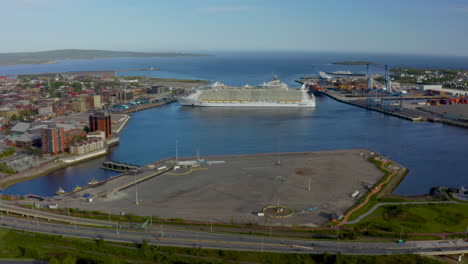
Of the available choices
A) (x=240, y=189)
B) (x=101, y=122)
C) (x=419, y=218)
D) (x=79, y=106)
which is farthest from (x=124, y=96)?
(x=419, y=218)

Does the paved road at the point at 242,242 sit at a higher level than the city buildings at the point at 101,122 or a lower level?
lower

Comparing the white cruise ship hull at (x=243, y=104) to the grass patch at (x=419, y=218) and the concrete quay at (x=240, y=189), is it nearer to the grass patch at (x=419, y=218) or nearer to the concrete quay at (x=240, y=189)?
the concrete quay at (x=240, y=189)

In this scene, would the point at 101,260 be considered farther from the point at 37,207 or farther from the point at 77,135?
the point at 77,135

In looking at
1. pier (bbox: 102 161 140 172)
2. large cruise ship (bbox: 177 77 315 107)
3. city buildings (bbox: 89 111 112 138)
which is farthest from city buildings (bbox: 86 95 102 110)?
pier (bbox: 102 161 140 172)

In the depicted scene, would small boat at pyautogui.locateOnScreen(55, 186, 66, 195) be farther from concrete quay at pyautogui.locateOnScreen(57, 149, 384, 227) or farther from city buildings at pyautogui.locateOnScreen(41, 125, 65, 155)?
city buildings at pyautogui.locateOnScreen(41, 125, 65, 155)

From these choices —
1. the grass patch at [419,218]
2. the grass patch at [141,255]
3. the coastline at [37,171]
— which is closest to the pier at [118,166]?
the coastline at [37,171]

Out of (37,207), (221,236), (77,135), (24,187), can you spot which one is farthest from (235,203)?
(77,135)
